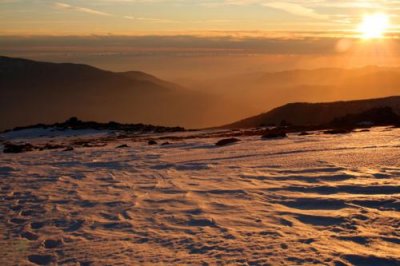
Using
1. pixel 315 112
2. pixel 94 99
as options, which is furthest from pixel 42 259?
pixel 94 99

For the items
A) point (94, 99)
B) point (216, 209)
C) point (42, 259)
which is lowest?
point (94, 99)

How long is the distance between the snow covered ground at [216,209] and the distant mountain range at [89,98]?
113m

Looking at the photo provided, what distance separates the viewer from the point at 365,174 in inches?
420

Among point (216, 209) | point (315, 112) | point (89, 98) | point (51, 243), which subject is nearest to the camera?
point (51, 243)

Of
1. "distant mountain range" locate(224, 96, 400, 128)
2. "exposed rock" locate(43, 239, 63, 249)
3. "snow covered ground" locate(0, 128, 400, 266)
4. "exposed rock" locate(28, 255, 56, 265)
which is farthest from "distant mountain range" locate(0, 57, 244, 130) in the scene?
"exposed rock" locate(28, 255, 56, 265)

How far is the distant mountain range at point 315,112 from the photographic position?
34.3 metres

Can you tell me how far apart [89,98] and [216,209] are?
496 ft

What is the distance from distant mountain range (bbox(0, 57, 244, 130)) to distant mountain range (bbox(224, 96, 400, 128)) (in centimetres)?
9407

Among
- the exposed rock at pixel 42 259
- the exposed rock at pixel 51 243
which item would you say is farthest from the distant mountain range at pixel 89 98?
the exposed rock at pixel 42 259

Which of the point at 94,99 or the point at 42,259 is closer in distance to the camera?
the point at 42,259

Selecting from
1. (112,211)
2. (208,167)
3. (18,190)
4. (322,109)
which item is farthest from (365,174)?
(322,109)

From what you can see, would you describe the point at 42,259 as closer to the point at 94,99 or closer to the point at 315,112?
the point at 315,112

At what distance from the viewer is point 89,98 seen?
156 meters

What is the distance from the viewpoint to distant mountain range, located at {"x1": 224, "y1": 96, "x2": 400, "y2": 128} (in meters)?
34.3
